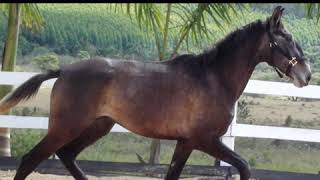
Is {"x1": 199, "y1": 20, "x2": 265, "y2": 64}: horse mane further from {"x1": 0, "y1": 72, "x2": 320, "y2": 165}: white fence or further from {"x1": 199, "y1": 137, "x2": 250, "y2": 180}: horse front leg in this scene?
{"x1": 0, "y1": 72, "x2": 320, "y2": 165}: white fence

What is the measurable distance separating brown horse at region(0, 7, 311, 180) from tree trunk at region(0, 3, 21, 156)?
250 centimetres

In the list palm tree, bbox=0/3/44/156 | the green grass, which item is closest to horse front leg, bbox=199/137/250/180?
palm tree, bbox=0/3/44/156

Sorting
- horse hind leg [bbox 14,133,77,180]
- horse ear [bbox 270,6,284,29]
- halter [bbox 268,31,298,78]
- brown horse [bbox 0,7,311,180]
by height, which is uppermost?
horse ear [bbox 270,6,284,29]

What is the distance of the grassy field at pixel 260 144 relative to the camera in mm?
9406

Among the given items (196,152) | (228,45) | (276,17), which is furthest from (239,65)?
(196,152)

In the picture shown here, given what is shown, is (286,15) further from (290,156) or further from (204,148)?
(204,148)

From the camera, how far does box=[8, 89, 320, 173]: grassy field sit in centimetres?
941

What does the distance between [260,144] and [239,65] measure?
5.00 metres

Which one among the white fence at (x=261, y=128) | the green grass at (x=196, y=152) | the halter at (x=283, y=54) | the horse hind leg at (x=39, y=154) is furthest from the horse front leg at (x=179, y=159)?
the green grass at (x=196, y=152)

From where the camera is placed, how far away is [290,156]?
9.95 metres

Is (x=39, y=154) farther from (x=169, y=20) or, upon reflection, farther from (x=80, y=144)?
(x=169, y=20)

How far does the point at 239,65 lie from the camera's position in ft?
17.8

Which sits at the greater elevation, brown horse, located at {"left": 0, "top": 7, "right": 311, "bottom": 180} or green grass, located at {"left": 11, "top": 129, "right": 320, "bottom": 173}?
brown horse, located at {"left": 0, "top": 7, "right": 311, "bottom": 180}

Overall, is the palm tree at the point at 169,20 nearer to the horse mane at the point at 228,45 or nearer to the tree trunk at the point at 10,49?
the tree trunk at the point at 10,49
